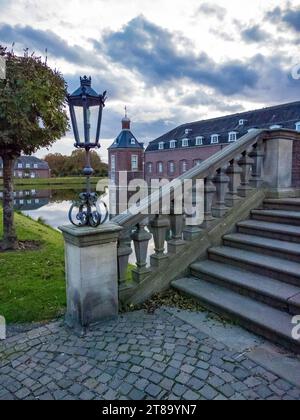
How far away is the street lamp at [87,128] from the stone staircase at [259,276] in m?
1.45

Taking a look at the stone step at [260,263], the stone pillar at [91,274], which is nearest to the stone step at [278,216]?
the stone step at [260,263]

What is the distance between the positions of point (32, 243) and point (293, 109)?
28.1m

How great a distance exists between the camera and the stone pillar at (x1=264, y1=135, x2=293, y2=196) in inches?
187

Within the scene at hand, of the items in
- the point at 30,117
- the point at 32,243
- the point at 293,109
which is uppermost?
the point at 293,109

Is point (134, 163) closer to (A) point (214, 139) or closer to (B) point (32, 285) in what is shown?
(A) point (214, 139)

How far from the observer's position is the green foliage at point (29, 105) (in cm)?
590

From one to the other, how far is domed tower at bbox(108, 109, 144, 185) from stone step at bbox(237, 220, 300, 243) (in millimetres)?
38409

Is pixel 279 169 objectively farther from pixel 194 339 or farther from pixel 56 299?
pixel 56 299

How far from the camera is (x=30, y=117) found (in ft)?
21.0

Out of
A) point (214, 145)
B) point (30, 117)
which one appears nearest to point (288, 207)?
point (30, 117)

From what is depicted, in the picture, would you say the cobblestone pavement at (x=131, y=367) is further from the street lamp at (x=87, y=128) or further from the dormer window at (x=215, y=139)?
the dormer window at (x=215, y=139)

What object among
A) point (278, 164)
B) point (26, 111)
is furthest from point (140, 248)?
point (26, 111)

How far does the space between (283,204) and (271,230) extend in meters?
0.74

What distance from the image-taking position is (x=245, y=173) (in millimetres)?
→ 4676
